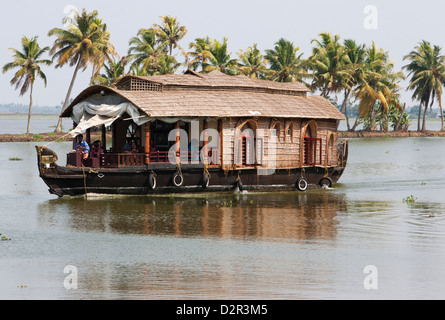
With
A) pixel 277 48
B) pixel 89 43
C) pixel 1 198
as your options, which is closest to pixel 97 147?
pixel 1 198

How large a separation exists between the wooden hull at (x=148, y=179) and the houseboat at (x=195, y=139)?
3 centimetres

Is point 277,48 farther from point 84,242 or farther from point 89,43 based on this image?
point 84,242

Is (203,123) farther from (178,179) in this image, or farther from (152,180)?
(152,180)

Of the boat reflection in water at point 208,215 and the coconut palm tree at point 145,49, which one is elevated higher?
the coconut palm tree at point 145,49

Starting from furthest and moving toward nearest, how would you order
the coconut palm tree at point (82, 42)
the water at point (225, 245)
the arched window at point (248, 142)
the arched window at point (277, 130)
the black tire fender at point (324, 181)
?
the coconut palm tree at point (82, 42) → the black tire fender at point (324, 181) → the arched window at point (277, 130) → the arched window at point (248, 142) → the water at point (225, 245)

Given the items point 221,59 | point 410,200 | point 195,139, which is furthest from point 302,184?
point 221,59

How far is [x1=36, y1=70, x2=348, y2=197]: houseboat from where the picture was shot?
1988 cm

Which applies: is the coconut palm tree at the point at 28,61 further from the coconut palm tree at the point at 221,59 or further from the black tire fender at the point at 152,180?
the black tire fender at the point at 152,180

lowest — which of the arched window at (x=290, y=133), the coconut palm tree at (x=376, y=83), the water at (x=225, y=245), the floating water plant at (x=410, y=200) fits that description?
the water at (x=225, y=245)

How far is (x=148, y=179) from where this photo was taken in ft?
65.8

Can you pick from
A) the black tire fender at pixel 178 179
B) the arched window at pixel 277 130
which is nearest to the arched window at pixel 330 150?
the arched window at pixel 277 130

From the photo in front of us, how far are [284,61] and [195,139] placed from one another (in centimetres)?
3540

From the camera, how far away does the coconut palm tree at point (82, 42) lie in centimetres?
5009

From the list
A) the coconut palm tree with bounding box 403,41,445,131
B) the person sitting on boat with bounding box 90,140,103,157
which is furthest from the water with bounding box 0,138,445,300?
the coconut palm tree with bounding box 403,41,445,131
